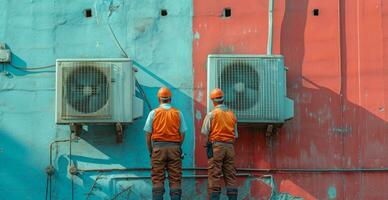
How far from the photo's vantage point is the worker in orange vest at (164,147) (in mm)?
8820

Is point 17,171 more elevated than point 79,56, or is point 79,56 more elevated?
point 79,56

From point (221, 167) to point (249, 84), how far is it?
108 centimetres

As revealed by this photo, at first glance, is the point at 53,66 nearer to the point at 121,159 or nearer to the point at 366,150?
the point at 121,159

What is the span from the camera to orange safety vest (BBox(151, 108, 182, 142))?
29.1ft

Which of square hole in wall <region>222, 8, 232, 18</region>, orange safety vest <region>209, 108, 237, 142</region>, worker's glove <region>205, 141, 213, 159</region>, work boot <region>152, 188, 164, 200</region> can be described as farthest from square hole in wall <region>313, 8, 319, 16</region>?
work boot <region>152, 188, 164, 200</region>

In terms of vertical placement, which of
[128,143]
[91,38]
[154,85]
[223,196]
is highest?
[91,38]

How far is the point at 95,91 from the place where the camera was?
9.22 m

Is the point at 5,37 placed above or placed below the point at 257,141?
above

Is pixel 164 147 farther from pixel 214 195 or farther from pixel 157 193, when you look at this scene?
pixel 214 195

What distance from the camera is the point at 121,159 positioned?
949cm

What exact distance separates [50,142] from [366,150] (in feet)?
12.7

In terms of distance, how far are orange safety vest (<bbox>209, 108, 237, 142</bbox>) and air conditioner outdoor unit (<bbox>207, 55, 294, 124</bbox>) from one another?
11.2 inches

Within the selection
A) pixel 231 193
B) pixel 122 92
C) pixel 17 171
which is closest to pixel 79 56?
pixel 122 92

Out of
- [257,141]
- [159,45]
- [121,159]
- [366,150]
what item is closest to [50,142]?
[121,159]
